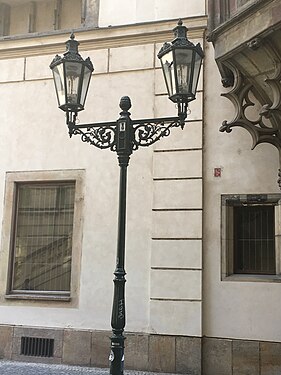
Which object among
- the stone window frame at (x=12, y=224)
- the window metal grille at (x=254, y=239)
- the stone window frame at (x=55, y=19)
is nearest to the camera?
the window metal grille at (x=254, y=239)

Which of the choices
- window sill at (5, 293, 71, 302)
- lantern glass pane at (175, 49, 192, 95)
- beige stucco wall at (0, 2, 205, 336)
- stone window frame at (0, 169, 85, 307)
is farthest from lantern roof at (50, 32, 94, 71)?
window sill at (5, 293, 71, 302)

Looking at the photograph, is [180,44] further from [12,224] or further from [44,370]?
[44,370]

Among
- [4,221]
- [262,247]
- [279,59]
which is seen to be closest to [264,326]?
[262,247]

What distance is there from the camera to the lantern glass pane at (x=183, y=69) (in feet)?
18.5

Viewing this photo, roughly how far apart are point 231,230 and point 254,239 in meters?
0.42

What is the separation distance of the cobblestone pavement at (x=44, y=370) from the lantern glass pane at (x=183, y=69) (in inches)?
195

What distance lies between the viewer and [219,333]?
27.1ft

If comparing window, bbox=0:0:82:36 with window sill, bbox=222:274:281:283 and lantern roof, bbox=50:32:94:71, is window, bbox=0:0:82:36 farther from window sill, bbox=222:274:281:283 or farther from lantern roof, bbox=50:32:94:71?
window sill, bbox=222:274:281:283

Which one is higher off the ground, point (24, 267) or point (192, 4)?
point (192, 4)

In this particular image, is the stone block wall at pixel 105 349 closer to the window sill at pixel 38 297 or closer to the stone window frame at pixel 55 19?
the window sill at pixel 38 297

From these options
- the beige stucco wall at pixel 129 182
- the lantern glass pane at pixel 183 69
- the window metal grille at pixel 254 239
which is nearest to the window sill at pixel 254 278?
the window metal grille at pixel 254 239

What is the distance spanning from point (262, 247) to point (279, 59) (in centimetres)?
321

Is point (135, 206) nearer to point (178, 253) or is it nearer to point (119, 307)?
point (178, 253)

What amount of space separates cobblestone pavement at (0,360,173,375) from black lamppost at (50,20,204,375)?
3381 millimetres
